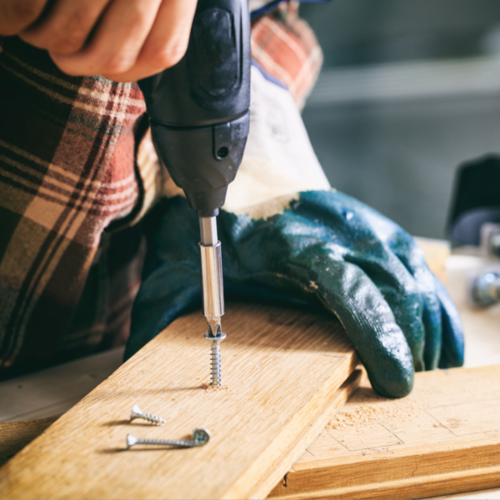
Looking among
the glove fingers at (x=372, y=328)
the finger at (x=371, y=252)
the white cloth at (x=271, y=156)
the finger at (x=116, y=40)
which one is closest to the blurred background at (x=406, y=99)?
the white cloth at (x=271, y=156)

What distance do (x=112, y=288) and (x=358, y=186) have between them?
6.09ft

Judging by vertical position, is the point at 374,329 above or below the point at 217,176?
below

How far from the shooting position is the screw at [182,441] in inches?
Answer: 12.7

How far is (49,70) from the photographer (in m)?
0.42

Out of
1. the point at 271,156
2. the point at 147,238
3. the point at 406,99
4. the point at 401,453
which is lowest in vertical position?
the point at 401,453

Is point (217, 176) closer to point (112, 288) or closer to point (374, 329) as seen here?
point (374, 329)

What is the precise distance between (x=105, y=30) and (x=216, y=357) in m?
0.26

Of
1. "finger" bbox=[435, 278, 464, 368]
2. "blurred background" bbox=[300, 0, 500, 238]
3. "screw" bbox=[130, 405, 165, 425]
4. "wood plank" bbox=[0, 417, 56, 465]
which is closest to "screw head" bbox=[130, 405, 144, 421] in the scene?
"screw" bbox=[130, 405, 165, 425]

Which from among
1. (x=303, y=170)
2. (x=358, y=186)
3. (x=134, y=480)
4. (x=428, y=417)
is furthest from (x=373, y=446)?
(x=358, y=186)

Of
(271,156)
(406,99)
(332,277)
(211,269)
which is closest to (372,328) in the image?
(332,277)

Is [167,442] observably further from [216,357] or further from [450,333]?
[450,333]

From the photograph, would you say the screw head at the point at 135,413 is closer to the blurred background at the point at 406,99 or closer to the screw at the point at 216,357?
the screw at the point at 216,357

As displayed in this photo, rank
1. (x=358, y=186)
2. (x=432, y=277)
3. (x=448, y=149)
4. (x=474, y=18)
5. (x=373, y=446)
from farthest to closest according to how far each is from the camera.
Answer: (x=358, y=186) → (x=448, y=149) → (x=474, y=18) → (x=432, y=277) → (x=373, y=446)

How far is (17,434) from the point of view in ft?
1.31
